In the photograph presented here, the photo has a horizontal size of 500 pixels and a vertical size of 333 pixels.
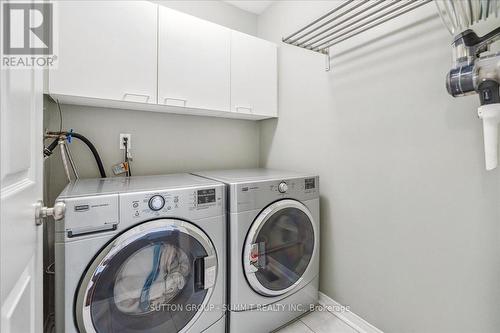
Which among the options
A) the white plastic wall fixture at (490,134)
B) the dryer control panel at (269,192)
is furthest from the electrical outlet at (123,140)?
the white plastic wall fixture at (490,134)

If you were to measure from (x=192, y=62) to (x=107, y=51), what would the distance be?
494 millimetres

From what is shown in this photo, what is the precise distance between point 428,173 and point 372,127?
0.38 meters

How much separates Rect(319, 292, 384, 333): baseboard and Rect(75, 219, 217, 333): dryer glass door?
0.92 meters

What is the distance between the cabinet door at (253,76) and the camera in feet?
5.86

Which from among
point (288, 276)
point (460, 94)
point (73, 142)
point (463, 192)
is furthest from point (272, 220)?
point (73, 142)

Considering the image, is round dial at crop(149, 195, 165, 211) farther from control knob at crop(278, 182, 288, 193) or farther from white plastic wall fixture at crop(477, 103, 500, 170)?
white plastic wall fixture at crop(477, 103, 500, 170)

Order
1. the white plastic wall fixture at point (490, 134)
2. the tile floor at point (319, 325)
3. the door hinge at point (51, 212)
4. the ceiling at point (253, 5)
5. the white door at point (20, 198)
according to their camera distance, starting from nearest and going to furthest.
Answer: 1. the white door at point (20, 198)
2. the door hinge at point (51, 212)
3. the white plastic wall fixture at point (490, 134)
4. the tile floor at point (319, 325)
5. the ceiling at point (253, 5)

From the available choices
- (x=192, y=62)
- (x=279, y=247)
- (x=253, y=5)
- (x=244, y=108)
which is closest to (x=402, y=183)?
(x=279, y=247)

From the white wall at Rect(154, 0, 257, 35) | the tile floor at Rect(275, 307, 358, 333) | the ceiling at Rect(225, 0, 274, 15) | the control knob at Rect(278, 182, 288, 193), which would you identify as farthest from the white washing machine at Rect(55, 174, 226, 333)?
the ceiling at Rect(225, 0, 274, 15)

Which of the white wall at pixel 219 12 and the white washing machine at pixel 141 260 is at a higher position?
the white wall at pixel 219 12

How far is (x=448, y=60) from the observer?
1079 mm

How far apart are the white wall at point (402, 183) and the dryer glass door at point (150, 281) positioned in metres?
0.93

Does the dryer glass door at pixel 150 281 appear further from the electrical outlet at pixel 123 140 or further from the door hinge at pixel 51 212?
the electrical outlet at pixel 123 140

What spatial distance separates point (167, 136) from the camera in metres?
1.86
